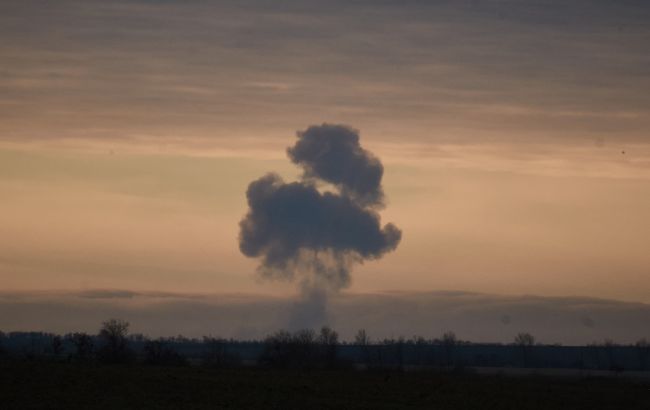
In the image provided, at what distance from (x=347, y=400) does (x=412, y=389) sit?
339 inches

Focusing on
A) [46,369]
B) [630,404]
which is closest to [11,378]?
[46,369]

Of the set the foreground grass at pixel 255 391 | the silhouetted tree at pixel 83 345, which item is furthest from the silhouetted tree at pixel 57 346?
the foreground grass at pixel 255 391

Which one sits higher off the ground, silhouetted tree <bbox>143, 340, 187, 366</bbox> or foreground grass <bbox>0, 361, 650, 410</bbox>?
silhouetted tree <bbox>143, 340, 187, 366</bbox>

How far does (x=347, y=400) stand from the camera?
61250 mm

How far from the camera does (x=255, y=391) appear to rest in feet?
206

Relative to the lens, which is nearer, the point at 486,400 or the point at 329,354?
the point at 486,400

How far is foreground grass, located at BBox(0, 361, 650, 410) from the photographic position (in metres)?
56.9

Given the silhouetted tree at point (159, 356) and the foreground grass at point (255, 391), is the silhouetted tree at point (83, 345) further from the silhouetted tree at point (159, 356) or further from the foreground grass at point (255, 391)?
the foreground grass at point (255, 391)

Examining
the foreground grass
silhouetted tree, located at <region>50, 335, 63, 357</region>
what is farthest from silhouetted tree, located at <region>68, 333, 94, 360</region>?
the foreground grass

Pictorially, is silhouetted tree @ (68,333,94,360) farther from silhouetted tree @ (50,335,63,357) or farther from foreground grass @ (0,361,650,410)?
foreground grass @ (0,361,650,410)

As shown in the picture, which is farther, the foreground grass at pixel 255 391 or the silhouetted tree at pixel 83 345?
the silhouetted tree at pixel 83 345

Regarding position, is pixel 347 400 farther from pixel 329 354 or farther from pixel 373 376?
pixel 329 354

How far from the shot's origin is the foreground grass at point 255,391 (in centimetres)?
5688

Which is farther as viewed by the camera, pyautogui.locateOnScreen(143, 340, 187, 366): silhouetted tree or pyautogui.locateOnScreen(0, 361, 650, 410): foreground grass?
pyautogui.locateOnScreen(143, 340, 187, 366): silhouetted tree
